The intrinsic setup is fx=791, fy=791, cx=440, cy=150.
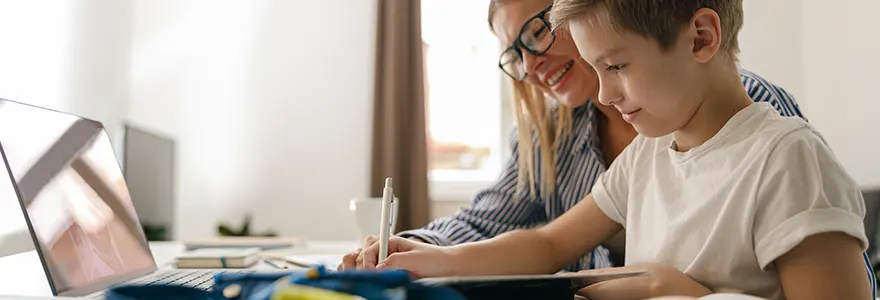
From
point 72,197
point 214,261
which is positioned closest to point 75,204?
point 72,197

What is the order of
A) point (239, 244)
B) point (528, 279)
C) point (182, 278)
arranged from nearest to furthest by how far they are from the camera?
point (528, 279), point (182, 278), point (239, 244)

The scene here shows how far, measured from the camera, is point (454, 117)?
3.76 metres

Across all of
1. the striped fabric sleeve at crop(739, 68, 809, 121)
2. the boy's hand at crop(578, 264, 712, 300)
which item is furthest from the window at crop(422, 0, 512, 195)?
the boy's hand at crop(578, 264, 712, 300)

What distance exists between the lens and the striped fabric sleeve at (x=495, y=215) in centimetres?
121

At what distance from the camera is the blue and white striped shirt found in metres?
1.21

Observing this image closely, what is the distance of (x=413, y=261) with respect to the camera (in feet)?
2.58

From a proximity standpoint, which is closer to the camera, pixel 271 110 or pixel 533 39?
pixel 533 39

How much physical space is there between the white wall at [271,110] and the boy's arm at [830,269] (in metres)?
3.04

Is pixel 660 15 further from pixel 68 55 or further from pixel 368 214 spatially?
pixel 68 55

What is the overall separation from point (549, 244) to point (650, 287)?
0.25m

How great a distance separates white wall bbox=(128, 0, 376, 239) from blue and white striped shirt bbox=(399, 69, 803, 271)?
2294 millimetres

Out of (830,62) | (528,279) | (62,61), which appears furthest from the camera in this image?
(830,62)

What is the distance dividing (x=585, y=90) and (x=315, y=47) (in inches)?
101

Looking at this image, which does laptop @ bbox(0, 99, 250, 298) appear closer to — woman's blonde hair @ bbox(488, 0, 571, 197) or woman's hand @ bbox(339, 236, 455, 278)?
woman's hand @ bbox(339, 236, 455, 278)
